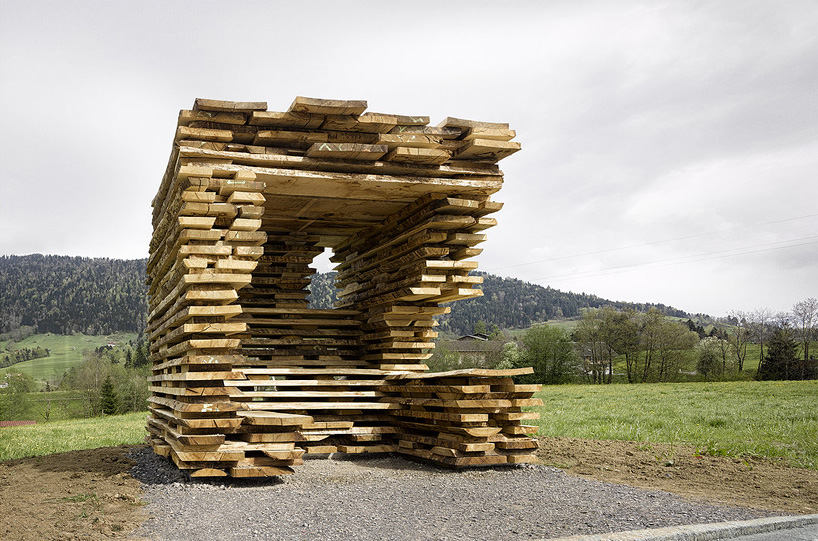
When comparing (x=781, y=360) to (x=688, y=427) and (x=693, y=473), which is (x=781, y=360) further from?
(x=693, y=473)

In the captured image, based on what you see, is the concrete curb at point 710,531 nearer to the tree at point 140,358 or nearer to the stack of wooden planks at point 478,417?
the stack of wooden planks at point 478,417

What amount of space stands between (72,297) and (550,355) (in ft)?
342

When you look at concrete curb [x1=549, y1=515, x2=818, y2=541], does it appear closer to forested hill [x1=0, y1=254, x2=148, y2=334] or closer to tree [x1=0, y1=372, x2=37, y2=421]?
tree [x1=0, y1=372, x2=37, y2=421]

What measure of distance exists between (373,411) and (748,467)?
5.47 meters

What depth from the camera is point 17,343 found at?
12306cm

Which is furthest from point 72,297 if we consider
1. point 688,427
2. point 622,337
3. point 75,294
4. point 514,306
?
point 688,427

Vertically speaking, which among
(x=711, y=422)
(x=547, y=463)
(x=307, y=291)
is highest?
(x=307, y=291)

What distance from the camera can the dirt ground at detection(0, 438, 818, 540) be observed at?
5.66 m

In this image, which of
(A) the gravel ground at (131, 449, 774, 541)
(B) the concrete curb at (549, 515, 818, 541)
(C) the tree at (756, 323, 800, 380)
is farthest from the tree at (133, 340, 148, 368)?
(B) the concrete curb at (549, 515, 818, 541)

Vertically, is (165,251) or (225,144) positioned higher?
(225,144)

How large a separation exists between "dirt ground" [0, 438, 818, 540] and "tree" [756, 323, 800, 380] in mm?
41506

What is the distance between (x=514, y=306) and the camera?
165 metres

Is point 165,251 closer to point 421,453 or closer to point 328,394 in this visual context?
point 328,394

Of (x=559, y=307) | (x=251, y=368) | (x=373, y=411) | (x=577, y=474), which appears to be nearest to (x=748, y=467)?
(x=577, y=474)
